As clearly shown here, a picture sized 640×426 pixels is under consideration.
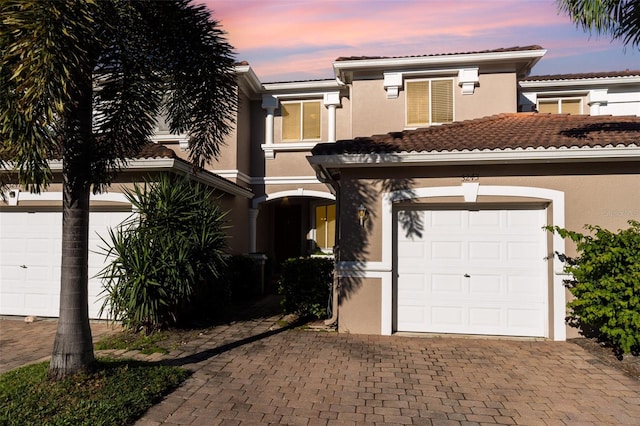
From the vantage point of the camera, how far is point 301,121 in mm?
12883

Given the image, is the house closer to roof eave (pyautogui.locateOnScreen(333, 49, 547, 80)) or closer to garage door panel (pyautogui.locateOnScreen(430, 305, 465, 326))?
garage door panel (pyautogui.locateOnScreen(430, 305, 465, 326))

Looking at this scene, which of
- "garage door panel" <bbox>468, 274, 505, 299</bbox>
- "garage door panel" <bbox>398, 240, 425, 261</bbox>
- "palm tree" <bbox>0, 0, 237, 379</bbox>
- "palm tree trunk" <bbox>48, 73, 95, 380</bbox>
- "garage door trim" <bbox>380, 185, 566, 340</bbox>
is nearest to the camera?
"palm tree" <bbox>0, 0, 237, 379</bbox>

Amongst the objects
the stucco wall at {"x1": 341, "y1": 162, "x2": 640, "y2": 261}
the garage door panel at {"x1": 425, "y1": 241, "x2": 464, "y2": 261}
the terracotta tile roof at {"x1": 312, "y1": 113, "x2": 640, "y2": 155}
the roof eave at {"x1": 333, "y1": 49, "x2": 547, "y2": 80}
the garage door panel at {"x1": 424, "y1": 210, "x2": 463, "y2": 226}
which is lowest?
the garage door panel at {"x1": 425, "y1": 241, "x2": 464, "y2": 261}

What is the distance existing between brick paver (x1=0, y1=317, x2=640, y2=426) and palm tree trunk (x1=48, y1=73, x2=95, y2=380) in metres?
1.33

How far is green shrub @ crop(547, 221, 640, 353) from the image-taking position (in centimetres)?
570

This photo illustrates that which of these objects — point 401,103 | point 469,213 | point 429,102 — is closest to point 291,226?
point 401,103

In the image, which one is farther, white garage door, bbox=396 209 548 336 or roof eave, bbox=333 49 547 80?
roof eave, bbox=333 49 547 80

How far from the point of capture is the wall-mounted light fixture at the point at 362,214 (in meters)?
7.31

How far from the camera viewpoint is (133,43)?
4.80 meters

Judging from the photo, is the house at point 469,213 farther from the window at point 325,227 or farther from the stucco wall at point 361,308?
the window at point 325,227

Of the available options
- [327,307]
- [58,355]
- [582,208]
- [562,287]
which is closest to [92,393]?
[58,355]

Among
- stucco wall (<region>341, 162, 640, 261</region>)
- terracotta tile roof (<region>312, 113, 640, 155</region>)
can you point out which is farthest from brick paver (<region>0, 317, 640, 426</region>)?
terracotta tile roof (<region>312, 113, 640, 155</region>)

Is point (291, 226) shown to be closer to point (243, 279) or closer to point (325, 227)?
point (325, 227)

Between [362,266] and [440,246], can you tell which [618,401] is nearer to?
[440,246]
